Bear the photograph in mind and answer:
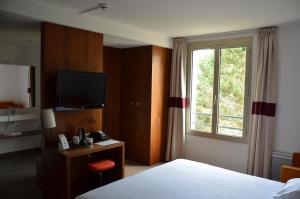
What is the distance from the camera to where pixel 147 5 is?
288 cm

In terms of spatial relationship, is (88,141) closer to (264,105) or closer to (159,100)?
(159,100)

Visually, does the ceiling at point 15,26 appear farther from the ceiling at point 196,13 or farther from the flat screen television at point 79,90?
the flat screen television at point 79,90

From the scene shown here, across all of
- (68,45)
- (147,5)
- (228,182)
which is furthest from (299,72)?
(68,45)

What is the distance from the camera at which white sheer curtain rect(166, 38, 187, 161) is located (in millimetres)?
4699

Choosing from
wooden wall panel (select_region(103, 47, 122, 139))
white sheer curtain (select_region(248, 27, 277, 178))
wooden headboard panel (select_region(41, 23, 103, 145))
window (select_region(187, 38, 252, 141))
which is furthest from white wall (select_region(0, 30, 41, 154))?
white sheer curtain (select_region(248, 27, 277, 178))

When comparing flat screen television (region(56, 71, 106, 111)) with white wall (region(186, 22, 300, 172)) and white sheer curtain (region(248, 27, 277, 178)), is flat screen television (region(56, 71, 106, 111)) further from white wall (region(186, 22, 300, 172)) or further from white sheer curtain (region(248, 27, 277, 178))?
white wall (region(186, 22, 300, 172))

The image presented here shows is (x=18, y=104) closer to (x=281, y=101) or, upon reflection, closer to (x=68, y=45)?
(x=68, y=45)

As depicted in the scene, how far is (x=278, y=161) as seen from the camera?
12.1 feet

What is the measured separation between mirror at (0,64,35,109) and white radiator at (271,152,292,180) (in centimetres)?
489

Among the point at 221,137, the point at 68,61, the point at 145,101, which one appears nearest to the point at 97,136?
the point at 68,61

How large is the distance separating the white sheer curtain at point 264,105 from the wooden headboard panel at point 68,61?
2.48 meters

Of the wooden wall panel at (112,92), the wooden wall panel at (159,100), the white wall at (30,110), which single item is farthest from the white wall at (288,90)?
the white wall at (30,110)

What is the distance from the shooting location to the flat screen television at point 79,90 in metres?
3.02

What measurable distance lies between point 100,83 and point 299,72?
2.93 metres
